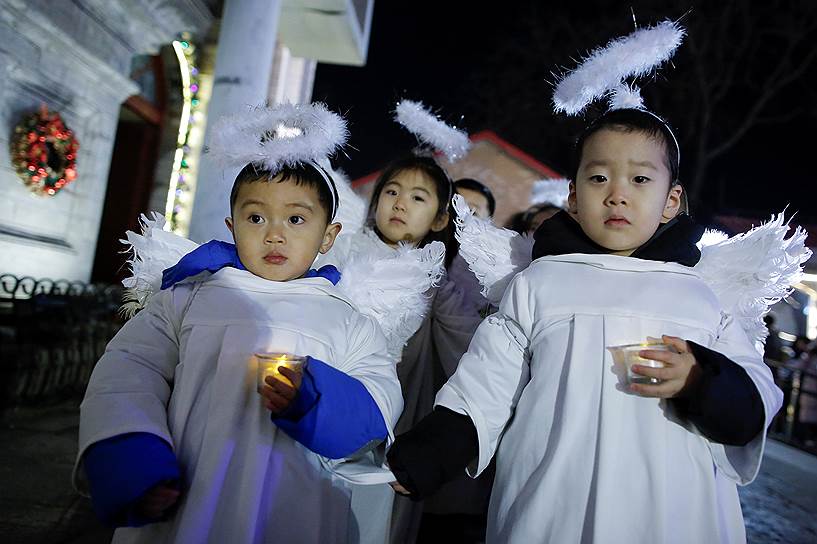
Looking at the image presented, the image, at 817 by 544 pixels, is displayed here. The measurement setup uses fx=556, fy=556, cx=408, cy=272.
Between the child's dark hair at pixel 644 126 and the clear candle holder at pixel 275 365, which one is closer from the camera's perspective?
the clear candle holder at pixel 275 365

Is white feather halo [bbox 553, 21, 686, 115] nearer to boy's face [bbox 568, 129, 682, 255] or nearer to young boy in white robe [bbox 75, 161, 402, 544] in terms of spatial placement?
boy's face [bbox 568, 129, 682, 255]

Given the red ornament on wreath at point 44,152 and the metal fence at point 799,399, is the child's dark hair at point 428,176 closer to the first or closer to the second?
the red ornament on wreath at point 44,152

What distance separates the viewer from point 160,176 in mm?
8531

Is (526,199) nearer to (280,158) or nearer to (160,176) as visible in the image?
(160,176)

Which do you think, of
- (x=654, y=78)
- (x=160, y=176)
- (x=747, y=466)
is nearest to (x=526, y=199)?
(x=160, y=176)

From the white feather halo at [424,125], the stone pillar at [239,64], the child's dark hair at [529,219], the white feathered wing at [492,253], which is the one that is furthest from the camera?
the stone pillar at [239,64]

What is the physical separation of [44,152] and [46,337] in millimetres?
1741

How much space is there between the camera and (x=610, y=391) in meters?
1.56

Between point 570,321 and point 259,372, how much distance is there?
2.97 ft

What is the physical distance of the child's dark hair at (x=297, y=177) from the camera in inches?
71.9

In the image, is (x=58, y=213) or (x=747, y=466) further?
(x=58, y=213)

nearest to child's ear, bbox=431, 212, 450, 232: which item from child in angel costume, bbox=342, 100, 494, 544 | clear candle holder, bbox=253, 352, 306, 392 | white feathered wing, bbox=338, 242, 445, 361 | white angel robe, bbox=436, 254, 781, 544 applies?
child in angel costume, bbox=342, 100, 494, 544

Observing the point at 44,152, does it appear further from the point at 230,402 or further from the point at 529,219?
the point at 230,402

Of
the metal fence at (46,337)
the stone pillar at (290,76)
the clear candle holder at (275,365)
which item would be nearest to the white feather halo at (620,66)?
the clear candle holder at (275,365)
